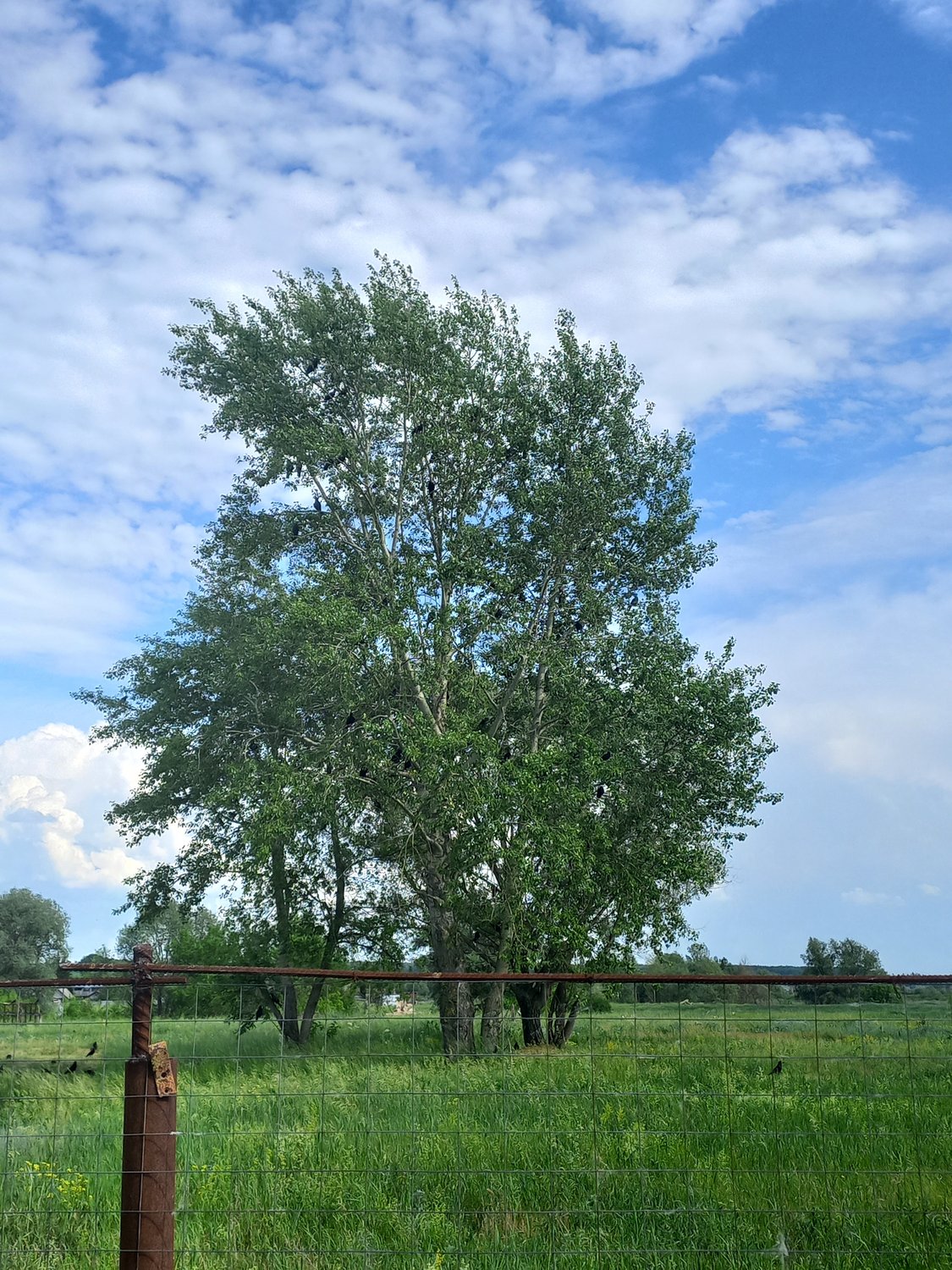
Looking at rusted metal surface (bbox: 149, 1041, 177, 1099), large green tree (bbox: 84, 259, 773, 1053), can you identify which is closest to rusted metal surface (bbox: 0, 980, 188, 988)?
rusted metal surface (bbox: 149, 1041, 177, 1099)

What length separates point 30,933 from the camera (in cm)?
6969

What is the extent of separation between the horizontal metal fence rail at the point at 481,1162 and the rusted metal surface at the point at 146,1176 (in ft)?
0.04

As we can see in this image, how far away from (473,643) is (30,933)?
57.5 metres

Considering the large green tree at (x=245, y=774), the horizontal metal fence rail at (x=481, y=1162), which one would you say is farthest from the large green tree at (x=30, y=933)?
the horizontal metal fence rail at (x=481, y=1162)

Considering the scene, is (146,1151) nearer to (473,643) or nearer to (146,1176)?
(146,1176)

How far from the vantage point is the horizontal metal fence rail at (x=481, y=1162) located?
18.2 ft

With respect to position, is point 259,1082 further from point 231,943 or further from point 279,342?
point 231,943

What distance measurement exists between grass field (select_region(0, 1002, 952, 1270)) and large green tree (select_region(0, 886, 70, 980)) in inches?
2506

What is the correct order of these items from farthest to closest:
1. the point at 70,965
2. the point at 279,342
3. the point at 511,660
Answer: the point at 279,342, the point at 511,660, the point at 70,965

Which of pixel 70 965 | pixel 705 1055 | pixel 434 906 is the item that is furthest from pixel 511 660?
pixel 70 965

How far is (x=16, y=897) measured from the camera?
233 feet

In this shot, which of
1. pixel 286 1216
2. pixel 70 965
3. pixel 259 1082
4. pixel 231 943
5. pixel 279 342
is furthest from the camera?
pixel 231 943

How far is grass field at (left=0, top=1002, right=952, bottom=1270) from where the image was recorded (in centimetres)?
602

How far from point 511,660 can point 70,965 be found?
18377mm
